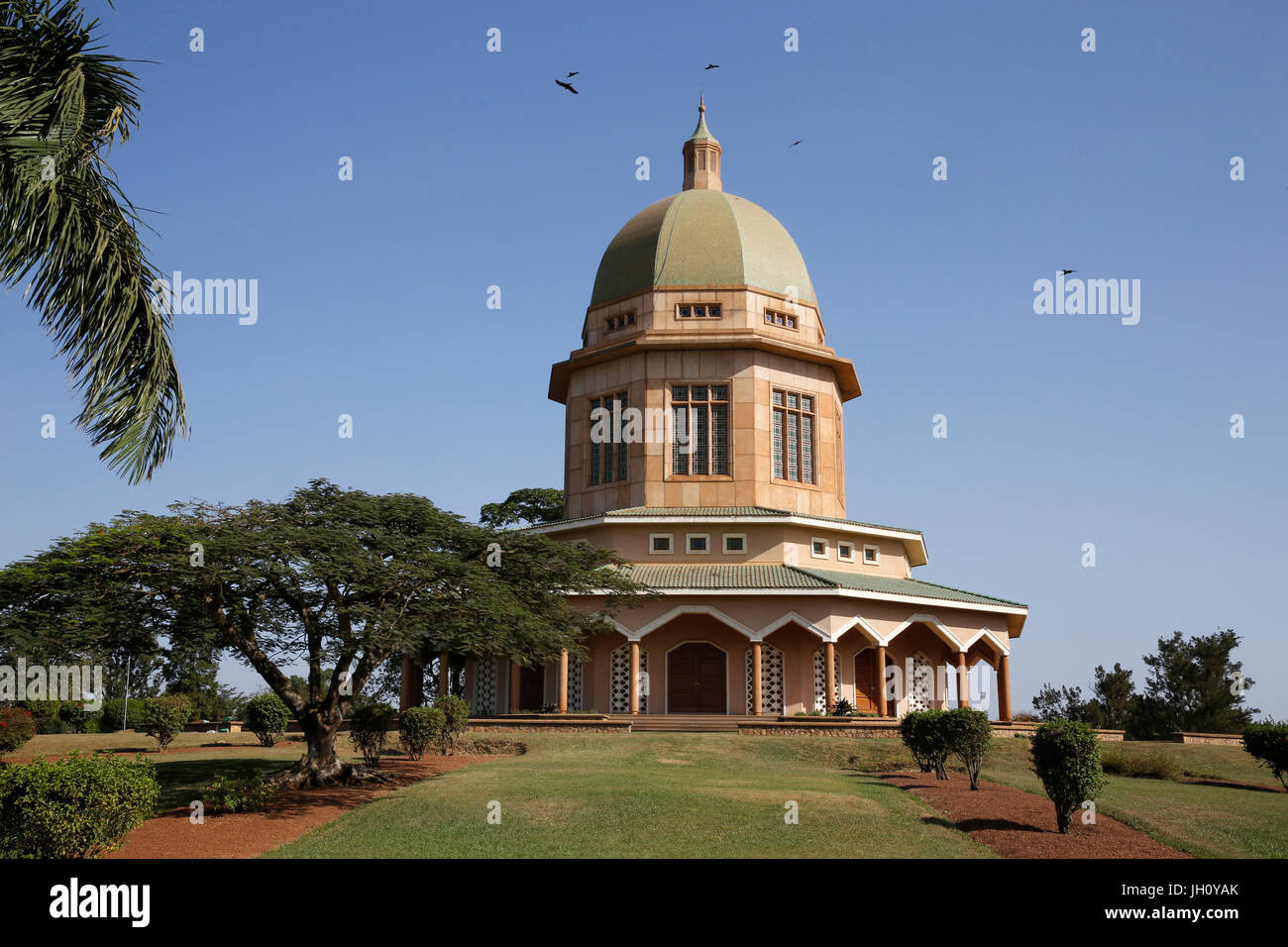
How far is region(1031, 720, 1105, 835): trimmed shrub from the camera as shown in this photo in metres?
17.0

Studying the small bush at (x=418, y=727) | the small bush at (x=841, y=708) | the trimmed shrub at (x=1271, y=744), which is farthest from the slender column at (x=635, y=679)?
the trimmed shrub at (x=1271, y=744)

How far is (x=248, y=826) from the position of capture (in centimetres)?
1869

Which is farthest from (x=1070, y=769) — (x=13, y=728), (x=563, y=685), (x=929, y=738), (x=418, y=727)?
(x=13, y=728)

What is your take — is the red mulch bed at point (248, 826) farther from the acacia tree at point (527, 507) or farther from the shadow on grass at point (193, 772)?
the acacia tree at point (527, 507)

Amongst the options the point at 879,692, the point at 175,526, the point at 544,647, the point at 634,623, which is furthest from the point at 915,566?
the point at 175,526

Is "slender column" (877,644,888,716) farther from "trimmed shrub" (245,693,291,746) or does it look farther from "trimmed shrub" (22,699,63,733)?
"trimmed shrub" (22,699,63,733)

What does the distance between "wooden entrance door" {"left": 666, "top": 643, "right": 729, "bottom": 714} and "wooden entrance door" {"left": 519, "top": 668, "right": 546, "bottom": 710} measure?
4.93 m

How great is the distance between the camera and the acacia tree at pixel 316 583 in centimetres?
2002

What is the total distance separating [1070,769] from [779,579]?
20.9 m

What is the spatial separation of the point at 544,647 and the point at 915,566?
28113mm

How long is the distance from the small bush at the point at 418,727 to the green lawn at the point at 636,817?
2.22 meters
